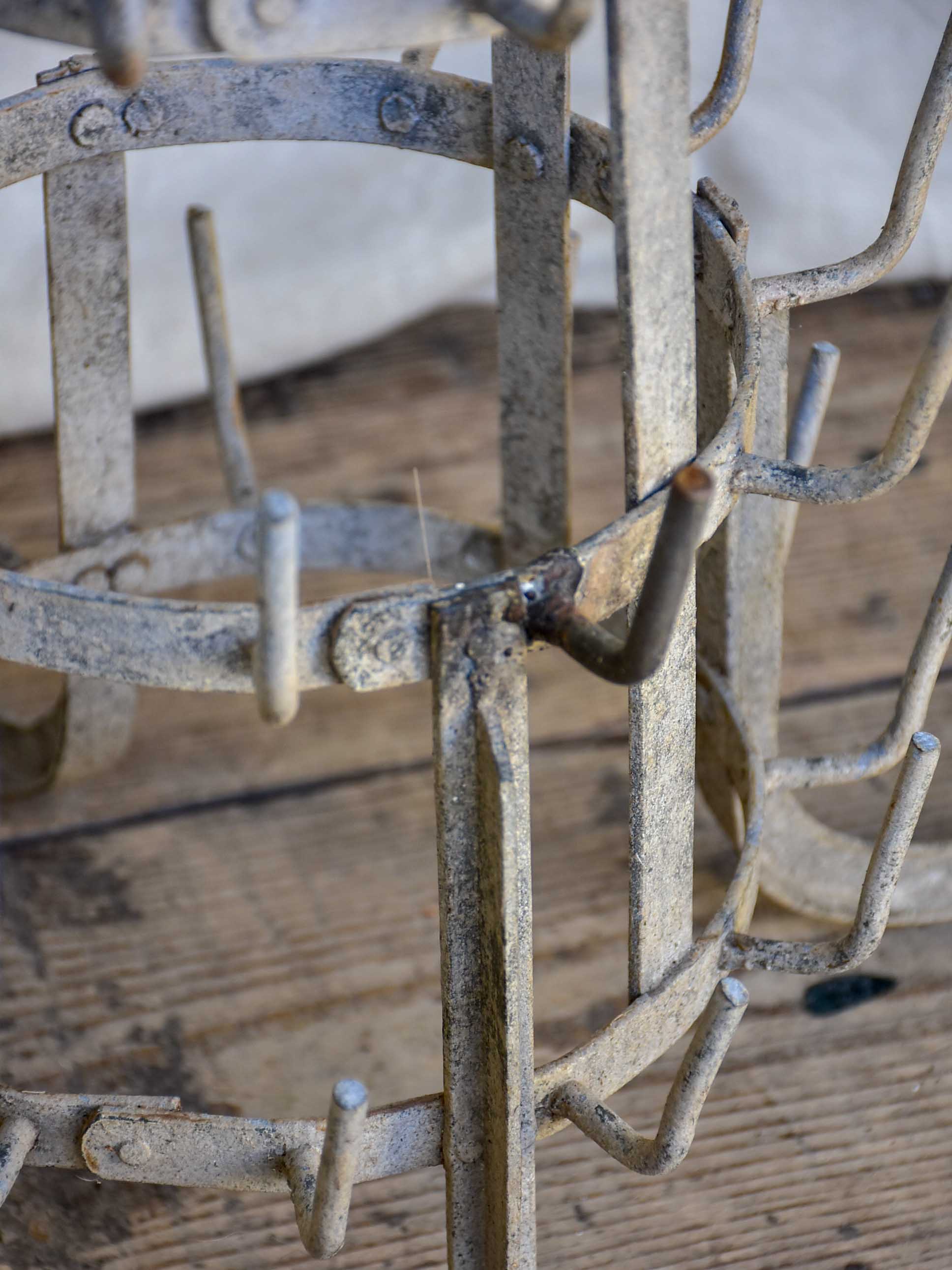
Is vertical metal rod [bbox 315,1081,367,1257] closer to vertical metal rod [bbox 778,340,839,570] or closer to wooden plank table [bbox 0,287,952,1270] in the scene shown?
wooden plank table [bbox 0,287,952,1270]

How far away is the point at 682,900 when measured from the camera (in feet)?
1.87

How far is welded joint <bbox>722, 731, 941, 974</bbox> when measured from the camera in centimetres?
52

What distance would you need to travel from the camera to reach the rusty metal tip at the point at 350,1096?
44cm

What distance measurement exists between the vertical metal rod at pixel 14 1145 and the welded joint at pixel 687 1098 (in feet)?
0.66

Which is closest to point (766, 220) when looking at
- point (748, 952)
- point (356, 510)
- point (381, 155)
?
point (381, 155)

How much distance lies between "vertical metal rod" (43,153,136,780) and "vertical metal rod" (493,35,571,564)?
18 cm

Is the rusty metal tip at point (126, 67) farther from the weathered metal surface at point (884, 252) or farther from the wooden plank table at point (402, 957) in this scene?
the wooden plank table at point (402, 957)

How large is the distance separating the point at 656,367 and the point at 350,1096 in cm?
23

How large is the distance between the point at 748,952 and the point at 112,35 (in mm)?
395

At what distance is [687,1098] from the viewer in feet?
1.60

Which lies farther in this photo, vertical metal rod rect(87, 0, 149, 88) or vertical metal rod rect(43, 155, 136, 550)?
vertical metal rod rect(43, 155, 136, 550)

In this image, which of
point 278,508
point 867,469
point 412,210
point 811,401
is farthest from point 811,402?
point 412,210

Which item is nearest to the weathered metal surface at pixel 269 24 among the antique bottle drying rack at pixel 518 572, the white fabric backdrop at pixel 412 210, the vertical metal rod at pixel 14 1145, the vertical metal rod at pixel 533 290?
the antique bottle drying rack at pixel 518 572

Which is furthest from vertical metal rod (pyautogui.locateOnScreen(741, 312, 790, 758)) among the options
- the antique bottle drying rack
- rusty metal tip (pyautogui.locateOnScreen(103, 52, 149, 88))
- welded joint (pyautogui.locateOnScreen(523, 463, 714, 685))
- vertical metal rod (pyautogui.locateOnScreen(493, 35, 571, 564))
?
rusty metal tip (pyautogui.locateOnScreen(103, 52, 149, 88))
